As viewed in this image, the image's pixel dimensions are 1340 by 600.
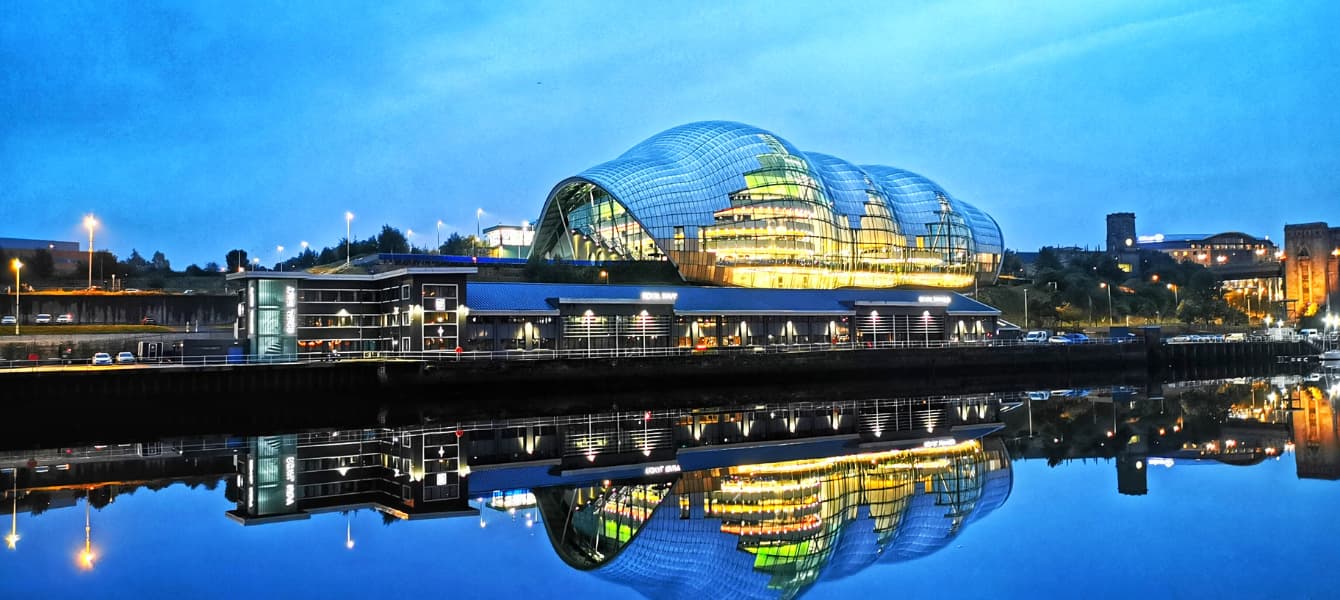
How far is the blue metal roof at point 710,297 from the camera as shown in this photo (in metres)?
56.1

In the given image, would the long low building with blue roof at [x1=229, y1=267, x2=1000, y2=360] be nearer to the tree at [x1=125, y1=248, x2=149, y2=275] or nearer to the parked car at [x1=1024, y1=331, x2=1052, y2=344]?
the parked car at [x1=1024, y1=331, x2=1052, y2=344]

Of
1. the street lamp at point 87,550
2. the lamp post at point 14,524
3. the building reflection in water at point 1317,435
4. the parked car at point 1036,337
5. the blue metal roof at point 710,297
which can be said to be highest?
the blue metal roof at point 710,297

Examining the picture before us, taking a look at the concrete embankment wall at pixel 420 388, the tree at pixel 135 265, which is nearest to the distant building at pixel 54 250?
the tree at pixel 135 265

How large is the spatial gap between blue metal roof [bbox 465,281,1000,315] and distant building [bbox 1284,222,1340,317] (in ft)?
314

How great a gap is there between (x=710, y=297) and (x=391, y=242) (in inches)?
2199

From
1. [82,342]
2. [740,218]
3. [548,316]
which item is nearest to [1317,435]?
[548,316]

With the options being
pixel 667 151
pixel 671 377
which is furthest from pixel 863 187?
pixel 671 377

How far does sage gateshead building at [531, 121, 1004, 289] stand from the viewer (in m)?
74.7

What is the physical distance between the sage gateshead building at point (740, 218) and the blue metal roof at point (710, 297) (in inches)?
225

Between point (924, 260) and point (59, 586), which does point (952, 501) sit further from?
point (924, 260)

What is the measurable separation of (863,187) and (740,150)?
13.7 meters

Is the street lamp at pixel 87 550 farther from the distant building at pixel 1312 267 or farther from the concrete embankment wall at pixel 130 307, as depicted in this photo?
the distant building at pixel 1312 267

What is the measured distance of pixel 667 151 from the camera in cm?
7931

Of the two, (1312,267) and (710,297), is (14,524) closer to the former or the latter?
(710,297)
